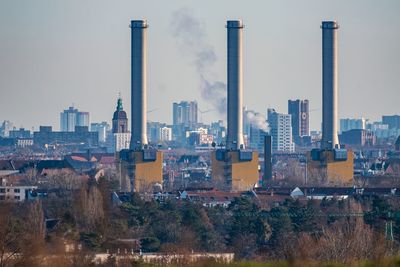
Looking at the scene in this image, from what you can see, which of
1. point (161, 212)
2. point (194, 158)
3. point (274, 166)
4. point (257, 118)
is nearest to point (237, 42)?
point (274, 166)

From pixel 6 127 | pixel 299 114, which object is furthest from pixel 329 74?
pixel 6 127

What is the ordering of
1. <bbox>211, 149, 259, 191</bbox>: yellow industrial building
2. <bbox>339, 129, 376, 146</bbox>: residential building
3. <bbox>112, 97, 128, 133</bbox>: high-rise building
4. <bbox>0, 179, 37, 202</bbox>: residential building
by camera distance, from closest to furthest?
<bbox>0, 179, 37, 202</bbox>: residential building < <bbox>211, 149, 259, 191</bbox>: yellow industrial building < <bbox>112, 97, 128, 133</bbox>: high-rise building < <bbox>339, 129, 376, 146</bbox>: residential building

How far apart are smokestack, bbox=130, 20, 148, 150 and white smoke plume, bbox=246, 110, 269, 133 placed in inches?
1740

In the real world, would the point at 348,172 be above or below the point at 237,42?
below

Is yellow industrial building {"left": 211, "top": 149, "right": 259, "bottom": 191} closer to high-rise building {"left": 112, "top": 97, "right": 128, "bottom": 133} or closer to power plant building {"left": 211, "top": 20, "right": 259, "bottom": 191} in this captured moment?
power plant building {"left": 211, "top": 20, "right": 259, "bottom": 191}

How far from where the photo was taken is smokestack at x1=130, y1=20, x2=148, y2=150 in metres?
61.1

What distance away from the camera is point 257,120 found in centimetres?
10700

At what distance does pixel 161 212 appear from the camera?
35031 mm

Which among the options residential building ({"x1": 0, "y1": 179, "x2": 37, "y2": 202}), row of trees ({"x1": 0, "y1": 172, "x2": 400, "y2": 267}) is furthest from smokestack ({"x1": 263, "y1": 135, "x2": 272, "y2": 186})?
row of trees ({"x1": 0, "y1": 172, "x2": 400, "y2": 267})

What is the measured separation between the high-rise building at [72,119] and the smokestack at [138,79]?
8847cm

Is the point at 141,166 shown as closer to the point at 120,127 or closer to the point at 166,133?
the point at 120,127

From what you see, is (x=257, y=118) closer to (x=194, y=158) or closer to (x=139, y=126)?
(x=194, y=158)

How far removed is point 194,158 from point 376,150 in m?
10.4

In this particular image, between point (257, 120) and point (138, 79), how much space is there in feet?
152
